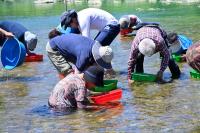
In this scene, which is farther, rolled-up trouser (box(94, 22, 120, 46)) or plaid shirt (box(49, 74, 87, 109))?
rolled-up trouser (box(94, 22, 120, 46))

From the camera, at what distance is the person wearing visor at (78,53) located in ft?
27.9

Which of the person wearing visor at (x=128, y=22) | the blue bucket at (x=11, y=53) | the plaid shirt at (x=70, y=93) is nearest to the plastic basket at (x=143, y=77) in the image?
the blue bucket at (x=11, y=53)

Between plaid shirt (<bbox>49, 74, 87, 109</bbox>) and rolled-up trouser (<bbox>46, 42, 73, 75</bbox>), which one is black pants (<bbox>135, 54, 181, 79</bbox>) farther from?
plaid shirt (<bbox>49, 74, 87, 109</bbox>)

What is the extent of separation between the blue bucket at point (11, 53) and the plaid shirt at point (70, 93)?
117 inches

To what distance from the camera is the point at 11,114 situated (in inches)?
341

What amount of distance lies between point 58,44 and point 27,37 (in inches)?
164

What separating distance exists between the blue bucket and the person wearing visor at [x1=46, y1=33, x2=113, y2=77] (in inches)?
60.5

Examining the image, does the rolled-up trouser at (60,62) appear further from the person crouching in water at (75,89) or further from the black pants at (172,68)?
the black pants at (172,68)

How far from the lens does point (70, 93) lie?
839 centimetres

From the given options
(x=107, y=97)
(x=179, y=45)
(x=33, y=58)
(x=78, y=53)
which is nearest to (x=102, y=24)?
(x=78, y=53)

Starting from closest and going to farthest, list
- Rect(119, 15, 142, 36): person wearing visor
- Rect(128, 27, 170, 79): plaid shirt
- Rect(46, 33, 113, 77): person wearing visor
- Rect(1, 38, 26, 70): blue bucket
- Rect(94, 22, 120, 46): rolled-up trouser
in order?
1. Rect(46, 33, 113, 77): person wearing visor
2. Rect(128, 27, 170, 79): plaid shirt
3. Rect(94, 22, 120, 46): rolled-up trouser
4. Rect(1, 38, 26, 70): blue bucket
5. Rect(119, 15, 142, 36): person wearing visor

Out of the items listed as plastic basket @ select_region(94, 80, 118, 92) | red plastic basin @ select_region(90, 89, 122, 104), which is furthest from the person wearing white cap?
red plastic basin @ select_region(90, 89, 122, 104)

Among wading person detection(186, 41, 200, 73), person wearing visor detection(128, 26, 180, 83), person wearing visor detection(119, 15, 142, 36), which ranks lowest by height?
person wearing visor detection(119, 15, 142, 36)

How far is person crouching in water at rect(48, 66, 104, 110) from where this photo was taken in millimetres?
8289
